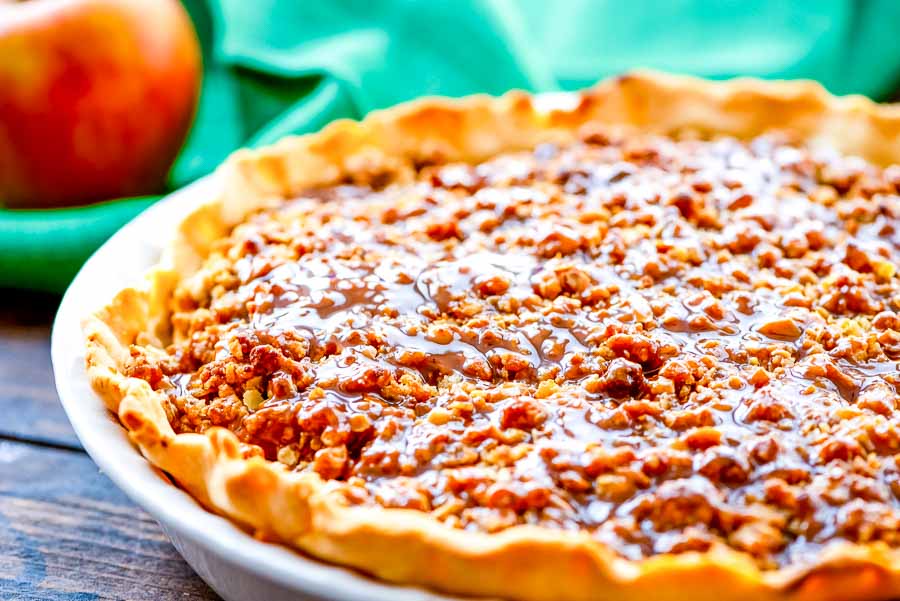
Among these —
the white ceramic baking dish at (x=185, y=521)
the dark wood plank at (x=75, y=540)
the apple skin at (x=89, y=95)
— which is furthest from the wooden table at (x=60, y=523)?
the apple skin at (x=89, y=95)

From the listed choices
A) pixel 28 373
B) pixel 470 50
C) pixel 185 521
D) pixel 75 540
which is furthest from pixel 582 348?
pixel 470 50

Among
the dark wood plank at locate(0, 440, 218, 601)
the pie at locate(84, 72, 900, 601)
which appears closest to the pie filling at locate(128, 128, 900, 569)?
the pie at locate(84, 72, 900, 601)

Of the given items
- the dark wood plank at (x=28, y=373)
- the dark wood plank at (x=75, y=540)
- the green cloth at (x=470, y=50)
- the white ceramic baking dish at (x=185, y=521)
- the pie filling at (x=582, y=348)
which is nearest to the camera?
the white ceramic baking dish at (x=185, y=521)

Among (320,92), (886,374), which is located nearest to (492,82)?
(320,92)

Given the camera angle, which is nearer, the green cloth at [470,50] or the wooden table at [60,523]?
the wooden table at [60,523]

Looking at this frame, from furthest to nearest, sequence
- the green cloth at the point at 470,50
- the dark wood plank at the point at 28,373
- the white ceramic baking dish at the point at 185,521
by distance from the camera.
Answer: the green cloth at the point at 470,50
the dark wood plank at the point at 28,373
the white ceramic baking dish at the point at 185,521

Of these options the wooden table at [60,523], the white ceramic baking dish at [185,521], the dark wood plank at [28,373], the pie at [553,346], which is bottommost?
the dark wood plank at [28,373]

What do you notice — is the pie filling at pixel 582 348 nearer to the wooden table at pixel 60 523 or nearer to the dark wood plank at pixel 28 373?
the wooden table at pixel 60 523
